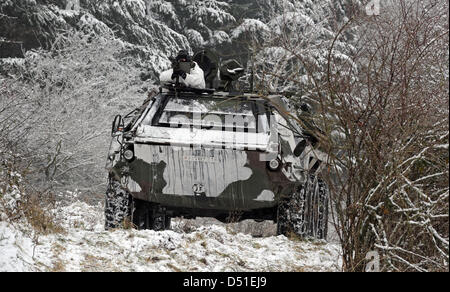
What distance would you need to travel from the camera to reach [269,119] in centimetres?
742

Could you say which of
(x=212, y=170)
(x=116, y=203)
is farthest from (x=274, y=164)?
(x=116, y=203)

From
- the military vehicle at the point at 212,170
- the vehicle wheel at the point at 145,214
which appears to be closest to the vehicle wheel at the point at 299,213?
the military vehicle at the point at 212,170

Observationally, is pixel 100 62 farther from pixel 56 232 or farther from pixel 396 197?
pixel 396 197

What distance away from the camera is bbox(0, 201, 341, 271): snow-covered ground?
4777 mm

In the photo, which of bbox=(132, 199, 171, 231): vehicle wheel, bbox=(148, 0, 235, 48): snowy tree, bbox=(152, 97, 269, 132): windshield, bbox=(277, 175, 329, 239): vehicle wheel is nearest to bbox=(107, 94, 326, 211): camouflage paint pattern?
bbox=(277, 175, 329, 239): vehicle wheel

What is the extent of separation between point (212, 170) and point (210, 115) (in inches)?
35.9

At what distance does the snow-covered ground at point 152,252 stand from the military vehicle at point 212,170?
1.58 feet

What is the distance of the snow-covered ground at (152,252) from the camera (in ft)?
15.7

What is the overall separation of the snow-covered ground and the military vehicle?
1.58 feet

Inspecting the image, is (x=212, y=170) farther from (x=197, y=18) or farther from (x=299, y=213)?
(x=197, y=18)

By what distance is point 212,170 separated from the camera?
679cm

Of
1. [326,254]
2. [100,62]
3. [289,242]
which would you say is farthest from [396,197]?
[100,62]

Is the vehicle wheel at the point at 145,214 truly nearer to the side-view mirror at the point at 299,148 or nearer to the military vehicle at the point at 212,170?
the military vehicle at the point at 212,170

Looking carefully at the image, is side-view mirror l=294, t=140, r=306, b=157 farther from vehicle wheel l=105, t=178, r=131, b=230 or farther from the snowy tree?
the snowy tree
